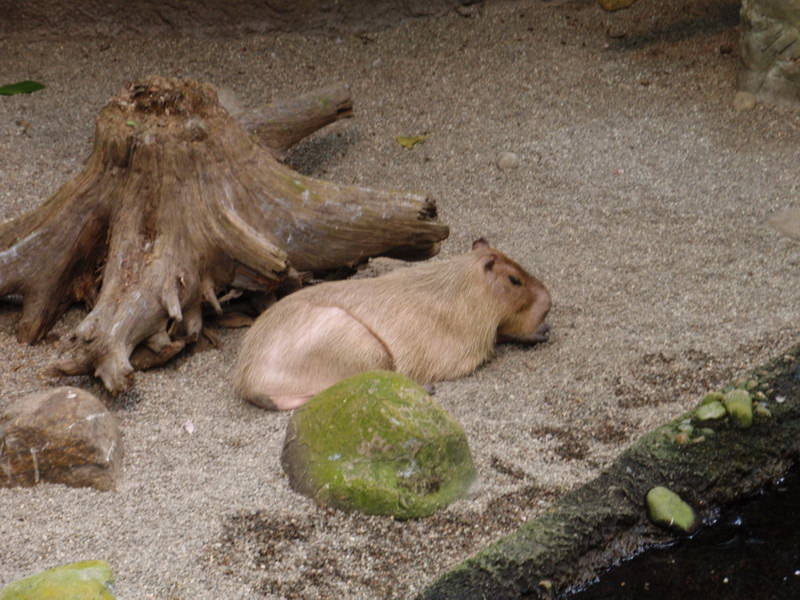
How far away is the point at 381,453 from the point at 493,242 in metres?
2.18

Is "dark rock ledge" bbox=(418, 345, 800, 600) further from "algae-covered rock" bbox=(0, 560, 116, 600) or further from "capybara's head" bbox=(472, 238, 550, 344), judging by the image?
"capybara's head" bbox=(472, 238, 550, 344)

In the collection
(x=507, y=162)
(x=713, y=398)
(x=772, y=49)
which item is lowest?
(x=507, y=162)

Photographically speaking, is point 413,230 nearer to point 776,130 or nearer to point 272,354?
point 272,354

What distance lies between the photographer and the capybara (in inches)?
149

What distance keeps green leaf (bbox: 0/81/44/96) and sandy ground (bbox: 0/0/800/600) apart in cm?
8

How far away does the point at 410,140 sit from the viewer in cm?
598

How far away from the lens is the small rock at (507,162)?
572 cm

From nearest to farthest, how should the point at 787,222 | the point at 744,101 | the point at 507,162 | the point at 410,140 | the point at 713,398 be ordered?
the point at 713,398 → the point at 787,222 → the point at 507,162 → the point at 410,140 → the point at 744,101

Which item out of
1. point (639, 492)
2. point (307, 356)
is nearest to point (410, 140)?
point (307, 356)

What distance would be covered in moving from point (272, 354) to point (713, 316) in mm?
1707

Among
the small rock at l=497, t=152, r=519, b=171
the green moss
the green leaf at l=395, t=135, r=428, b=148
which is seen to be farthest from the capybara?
the green leaf at l=395, t=135, r=428, b=148

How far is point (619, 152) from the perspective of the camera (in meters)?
5.79

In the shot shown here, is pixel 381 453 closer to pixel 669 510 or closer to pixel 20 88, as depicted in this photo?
pixel 669 510

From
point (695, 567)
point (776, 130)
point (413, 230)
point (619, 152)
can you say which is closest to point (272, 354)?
point (413, 230)
